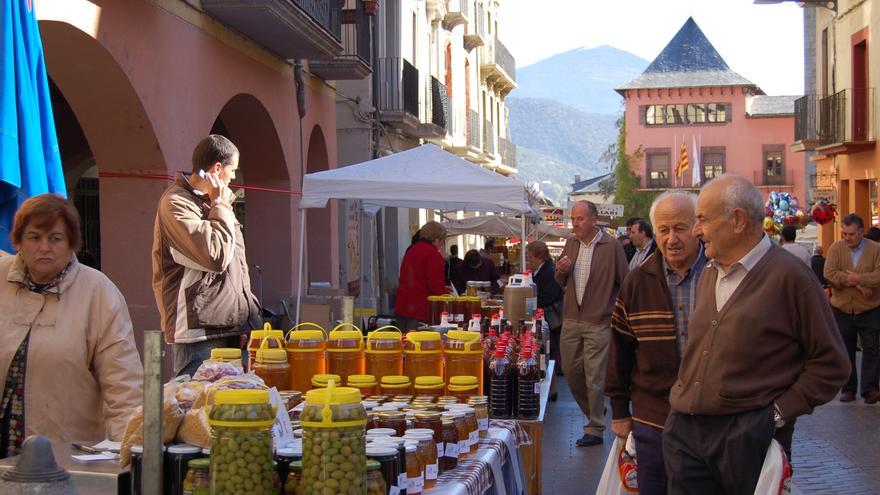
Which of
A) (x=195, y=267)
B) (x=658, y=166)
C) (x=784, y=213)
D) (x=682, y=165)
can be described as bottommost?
(x=195, y=267)

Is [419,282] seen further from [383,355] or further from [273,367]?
[273,367]

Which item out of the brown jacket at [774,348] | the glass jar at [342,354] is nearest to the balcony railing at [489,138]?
the glass jar at [342,354]

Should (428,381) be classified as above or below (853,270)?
below

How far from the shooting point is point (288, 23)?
43.0ft

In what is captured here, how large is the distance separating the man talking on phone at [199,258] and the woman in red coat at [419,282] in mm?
6991

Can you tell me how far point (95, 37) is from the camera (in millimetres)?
9328

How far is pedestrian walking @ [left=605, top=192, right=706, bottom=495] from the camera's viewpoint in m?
5.70

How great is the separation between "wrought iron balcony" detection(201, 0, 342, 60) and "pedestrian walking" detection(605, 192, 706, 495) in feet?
23.8

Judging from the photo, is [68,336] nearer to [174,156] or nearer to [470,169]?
[174,156]

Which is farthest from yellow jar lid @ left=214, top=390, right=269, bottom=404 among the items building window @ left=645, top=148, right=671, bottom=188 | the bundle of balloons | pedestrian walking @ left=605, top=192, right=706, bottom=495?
building window @ left=645, top=148, right=671, bottom=188

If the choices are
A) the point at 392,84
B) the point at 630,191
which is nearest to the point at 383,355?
the point at 392,84

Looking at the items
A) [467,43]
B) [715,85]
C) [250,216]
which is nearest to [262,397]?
[250,216]

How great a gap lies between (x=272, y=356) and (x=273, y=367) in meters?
0.05

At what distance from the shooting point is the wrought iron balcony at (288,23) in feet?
40.2
